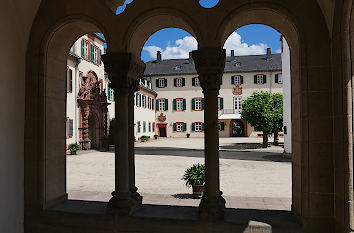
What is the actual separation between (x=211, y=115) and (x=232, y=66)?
34.1 m

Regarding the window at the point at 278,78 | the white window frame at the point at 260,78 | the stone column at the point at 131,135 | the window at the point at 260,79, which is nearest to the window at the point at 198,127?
the window at the point at 260,79

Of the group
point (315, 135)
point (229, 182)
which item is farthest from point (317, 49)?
point (229, 182)

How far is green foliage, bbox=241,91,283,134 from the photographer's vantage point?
→ 67.7 ft

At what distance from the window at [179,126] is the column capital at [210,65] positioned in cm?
3203

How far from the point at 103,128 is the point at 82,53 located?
5.27 m

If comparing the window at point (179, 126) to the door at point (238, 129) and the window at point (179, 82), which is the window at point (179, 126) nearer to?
the window at point (179, 82)

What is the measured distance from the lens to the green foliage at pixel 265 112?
2062cm

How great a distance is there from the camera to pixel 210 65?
3.77 meters

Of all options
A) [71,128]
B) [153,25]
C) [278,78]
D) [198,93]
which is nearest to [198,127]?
[198,93]

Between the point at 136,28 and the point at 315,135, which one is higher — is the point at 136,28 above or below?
above

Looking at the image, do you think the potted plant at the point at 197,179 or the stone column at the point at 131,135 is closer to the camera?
the stone column at the point at 131,135

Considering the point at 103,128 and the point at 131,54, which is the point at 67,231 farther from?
the point at 103,128

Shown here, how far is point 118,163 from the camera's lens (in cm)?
400

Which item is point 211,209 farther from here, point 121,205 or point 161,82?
point 161,82
